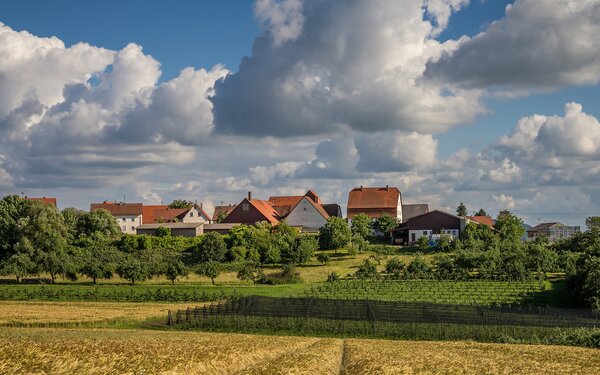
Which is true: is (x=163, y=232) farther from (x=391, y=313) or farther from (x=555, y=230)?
(x=555, y=230)

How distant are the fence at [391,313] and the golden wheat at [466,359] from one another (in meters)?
7.29

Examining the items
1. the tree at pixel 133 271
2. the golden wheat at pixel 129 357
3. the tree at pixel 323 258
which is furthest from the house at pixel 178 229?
the golden wheat at pixel 129 357

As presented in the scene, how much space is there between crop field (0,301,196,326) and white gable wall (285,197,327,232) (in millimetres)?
57862

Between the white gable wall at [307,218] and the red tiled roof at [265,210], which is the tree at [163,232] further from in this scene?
the white gable wall at [307,218]

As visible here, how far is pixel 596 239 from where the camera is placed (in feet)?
306

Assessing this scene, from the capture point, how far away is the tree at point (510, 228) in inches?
4082

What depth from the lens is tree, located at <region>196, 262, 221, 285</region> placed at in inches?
3113

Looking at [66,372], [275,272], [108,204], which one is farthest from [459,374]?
[108,204]

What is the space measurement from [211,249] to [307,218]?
3433 centimetres

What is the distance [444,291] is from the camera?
71812 mm

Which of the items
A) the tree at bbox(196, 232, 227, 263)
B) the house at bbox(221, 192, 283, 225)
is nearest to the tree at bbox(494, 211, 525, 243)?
the house at bbox(221, 192, 283, 225)

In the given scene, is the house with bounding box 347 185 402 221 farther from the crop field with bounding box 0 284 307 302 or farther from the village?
the crop field with bounding box 0 284 307 302

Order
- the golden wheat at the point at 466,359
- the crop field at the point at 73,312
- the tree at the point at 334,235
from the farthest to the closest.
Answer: the tree at the point at 334,235 → the crop field at the point at 73,312 → the golden wheat at the point at 466,359

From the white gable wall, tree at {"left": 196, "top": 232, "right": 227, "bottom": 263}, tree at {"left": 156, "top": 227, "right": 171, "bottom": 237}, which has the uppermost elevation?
the white gable wall
